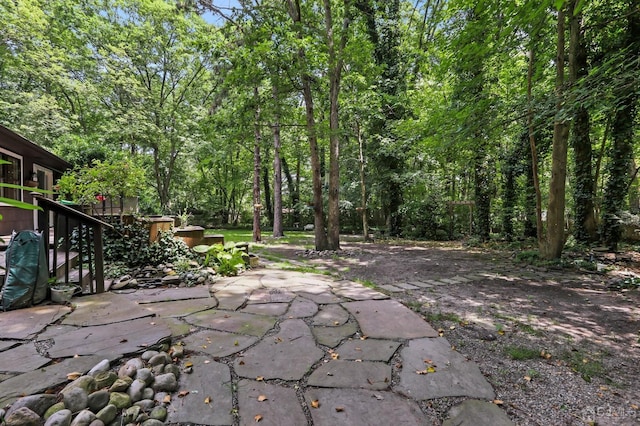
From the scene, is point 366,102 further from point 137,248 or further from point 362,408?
point 362,408

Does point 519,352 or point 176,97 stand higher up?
point 176,97

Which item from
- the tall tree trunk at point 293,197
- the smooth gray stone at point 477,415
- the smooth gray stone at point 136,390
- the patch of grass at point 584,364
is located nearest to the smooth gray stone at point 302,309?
the smooth gray stone at point 136,390

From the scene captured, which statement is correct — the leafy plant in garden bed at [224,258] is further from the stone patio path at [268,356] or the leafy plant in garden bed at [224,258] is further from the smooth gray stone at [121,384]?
the smooth gray stone at [121,384]

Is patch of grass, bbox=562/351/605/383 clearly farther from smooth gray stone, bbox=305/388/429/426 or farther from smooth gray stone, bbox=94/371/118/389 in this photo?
smooth gray stone, bbox=94/371/118/389

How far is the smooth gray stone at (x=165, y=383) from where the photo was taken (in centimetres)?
156

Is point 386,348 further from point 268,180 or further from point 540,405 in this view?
point 268,180

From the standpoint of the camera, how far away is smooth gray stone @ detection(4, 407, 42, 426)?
3.90 feet

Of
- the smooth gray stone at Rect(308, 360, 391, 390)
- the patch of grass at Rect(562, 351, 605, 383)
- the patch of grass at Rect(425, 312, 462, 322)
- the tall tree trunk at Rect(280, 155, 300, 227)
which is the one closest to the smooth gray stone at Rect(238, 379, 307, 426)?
the smooth gray stone at Rect(308, 360, 391, 390)

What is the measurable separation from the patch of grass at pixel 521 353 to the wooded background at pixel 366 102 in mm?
2089

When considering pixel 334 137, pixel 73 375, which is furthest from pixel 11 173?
pixel 73 375

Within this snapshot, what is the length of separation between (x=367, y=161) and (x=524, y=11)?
8.45 meters

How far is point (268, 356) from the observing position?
6.45 ft

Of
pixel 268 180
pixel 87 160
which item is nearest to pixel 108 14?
pixel 87 160

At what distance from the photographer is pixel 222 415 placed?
142 centimetres
